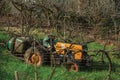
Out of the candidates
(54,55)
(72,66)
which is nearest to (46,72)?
(54,55)

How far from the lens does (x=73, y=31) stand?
51.8 feet

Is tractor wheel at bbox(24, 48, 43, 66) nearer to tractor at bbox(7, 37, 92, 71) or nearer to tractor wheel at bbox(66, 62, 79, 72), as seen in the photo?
tractor at bbox(7, 37, 92, 71)

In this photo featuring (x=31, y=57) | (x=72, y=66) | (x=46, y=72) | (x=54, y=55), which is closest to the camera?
(x=46, y=72)

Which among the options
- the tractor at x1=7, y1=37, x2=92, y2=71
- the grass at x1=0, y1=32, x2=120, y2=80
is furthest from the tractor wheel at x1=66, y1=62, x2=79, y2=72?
the grass at x1=0, y1=32, x2=120, y2=80

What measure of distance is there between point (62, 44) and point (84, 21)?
729 centimetres

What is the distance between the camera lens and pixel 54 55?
10.4 meters

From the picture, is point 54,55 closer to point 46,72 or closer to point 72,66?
point 46,72

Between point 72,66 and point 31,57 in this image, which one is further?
point 31,57

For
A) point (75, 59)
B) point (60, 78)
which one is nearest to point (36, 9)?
point (75, 59)

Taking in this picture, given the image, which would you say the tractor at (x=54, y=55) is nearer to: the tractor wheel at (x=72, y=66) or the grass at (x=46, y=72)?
the tractor wheel at (x=72, y=66)

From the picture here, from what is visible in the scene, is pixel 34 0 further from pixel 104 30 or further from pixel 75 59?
pixel 75 59

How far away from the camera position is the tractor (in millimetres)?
10545

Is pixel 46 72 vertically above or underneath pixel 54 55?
underneath

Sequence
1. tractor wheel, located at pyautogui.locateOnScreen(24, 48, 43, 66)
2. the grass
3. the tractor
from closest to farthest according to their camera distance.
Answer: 1. the grass
2. the tractor
3. tractor wheel, located at pyautogui.locateOnScreen(24, 48, 43, 66)
